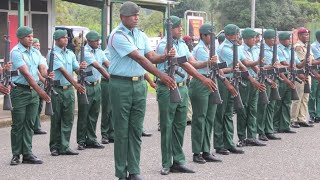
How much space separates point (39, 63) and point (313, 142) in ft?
16.0

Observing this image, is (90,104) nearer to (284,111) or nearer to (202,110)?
(202,110)

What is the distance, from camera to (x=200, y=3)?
A: 165ft

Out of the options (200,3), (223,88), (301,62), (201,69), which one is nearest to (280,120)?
(301,62)

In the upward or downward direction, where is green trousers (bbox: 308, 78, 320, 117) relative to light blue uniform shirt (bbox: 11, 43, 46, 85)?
downward

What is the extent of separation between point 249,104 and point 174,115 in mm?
2703

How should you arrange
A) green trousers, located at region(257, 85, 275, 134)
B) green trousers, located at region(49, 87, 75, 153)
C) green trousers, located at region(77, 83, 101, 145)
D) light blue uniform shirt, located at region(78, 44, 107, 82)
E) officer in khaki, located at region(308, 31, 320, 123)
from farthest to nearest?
officer in khaki, located at region(308, 31, 320, 123)
green trousers, located at region(257, 85, 275, 134)
green trousers, located at region(77, 83, 101, 145)
light blue uniform shirt, located at region(78, 44, 107, 82)
green trousers, located at region(49, 87, 75, 153)

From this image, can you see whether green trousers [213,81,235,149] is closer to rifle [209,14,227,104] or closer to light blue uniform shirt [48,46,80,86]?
rifle [209,14,227,104]

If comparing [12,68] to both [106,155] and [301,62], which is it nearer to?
[106,155]

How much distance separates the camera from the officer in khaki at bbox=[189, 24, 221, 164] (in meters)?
9.23

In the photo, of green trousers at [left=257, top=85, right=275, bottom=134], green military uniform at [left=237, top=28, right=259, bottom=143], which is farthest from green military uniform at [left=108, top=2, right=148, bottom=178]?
green trousers at [left=257, top=85, right=275, bottom=134]

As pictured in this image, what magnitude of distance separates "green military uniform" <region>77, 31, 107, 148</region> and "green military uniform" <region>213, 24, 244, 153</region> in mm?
2043

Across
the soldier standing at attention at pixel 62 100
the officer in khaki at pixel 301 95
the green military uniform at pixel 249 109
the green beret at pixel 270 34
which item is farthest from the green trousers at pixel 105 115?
the officer in khaki at pixel 301 95

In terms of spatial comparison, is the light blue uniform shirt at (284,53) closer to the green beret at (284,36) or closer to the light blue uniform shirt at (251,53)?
the green beret at (284,36)

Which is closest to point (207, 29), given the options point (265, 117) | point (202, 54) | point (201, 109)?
point (202, 54)
